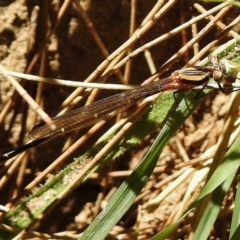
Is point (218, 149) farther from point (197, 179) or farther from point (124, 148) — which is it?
point (124, 148)

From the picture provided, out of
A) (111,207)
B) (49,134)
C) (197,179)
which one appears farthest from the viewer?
(197,179)

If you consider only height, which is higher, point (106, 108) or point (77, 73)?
point (77, 73)

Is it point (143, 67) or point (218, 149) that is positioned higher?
point (143, 67)

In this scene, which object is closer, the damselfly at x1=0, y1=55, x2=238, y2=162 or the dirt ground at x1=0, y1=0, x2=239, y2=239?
the damselfly at x1=0, y1=55, x2=238, y2=162

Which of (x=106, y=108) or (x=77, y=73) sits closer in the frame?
(x=106, y=108)

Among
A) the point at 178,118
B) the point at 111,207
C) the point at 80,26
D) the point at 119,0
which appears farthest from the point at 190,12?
the point at 111,207

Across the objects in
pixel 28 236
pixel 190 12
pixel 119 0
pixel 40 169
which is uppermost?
pixel 119 0

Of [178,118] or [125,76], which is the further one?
[125,76]

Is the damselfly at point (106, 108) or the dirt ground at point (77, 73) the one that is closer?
the damselfly at point (106, 108)
